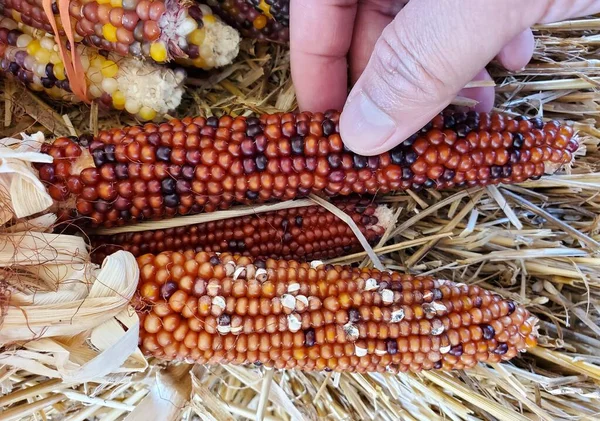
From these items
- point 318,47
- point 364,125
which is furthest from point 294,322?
point 318,47

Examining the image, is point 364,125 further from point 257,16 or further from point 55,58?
point 55,58

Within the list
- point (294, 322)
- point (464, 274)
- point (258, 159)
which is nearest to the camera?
point (294, 322)

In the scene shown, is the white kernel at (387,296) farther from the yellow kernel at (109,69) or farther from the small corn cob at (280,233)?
the yellow kernel at (109,69)

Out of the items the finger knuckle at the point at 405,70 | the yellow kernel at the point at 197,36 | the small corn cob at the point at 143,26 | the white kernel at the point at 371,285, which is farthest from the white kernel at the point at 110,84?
the white kernel at the point at 371,285

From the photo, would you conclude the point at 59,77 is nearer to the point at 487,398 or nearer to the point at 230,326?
the point at 230,326

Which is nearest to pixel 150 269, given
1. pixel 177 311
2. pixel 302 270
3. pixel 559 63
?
pixel 177 311
